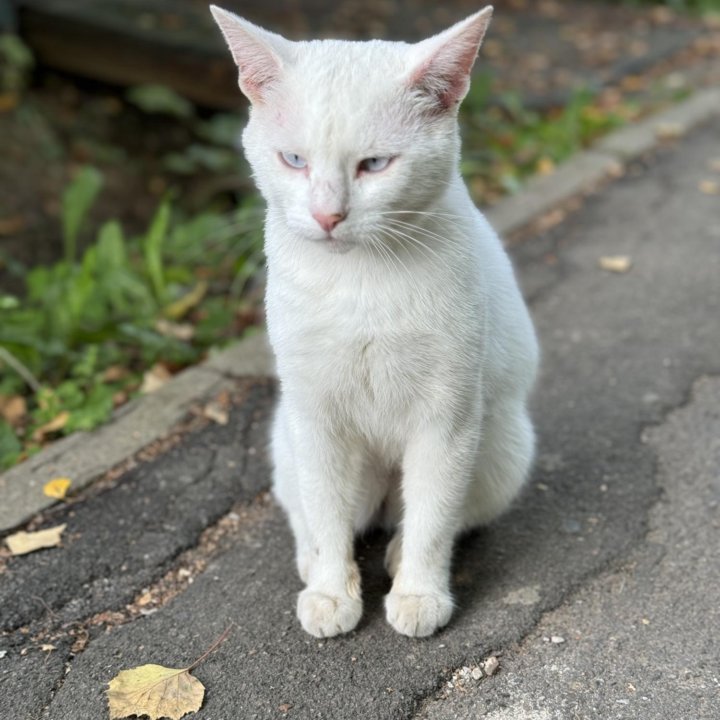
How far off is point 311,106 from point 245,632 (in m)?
1.28

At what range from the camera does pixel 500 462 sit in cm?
247

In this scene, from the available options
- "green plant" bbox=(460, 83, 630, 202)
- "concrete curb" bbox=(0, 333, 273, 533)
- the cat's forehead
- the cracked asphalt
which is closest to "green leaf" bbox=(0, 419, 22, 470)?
"concrete curb" bbox=(0, 333, 273, 533)

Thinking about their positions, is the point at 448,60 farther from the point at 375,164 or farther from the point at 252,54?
the point at 252,54

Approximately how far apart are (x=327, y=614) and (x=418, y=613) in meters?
0.22

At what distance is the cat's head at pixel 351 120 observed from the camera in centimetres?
186

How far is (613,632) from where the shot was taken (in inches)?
91.0

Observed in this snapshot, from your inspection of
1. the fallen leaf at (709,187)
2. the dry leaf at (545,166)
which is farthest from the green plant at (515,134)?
the fallen leaf at (709,187)

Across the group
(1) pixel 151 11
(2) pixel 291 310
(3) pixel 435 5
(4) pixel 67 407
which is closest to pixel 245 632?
(2) pixel 291 310

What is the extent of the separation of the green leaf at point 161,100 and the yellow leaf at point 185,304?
7.34ft

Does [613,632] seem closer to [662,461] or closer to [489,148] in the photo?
[662,461]

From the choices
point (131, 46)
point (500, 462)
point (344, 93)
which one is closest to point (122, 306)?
point (500, 462)

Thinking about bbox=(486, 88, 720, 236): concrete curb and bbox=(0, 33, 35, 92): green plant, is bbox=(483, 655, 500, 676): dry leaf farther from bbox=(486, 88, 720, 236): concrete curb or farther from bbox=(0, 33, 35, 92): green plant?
bbox=(0, 33, 35, 92): green plant

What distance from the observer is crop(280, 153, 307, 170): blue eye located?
6.27 ft

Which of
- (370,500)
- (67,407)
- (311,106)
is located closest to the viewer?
(311,106)
